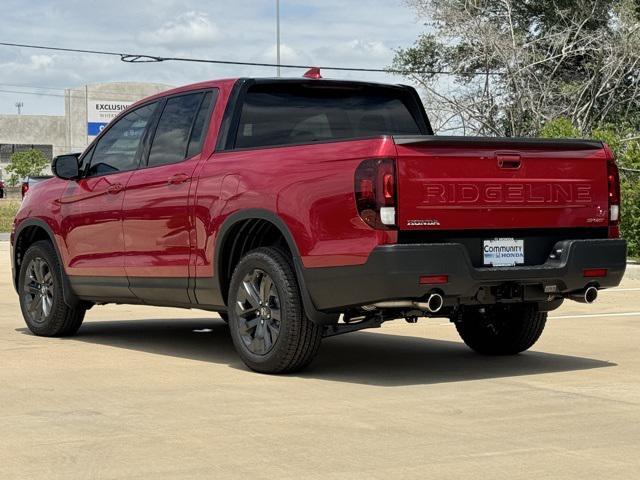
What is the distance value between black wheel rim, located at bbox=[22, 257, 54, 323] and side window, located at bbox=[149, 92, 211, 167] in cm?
184

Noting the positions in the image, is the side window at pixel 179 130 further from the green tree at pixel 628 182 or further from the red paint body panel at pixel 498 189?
the green tree at pixel 628 182

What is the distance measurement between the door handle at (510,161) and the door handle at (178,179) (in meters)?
2.39

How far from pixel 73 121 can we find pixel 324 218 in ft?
309

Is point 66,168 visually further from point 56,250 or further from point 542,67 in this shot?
point 542,67

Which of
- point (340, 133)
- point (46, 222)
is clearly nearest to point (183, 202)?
point (340, 133)

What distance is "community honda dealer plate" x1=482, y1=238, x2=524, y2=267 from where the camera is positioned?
26.4 feet

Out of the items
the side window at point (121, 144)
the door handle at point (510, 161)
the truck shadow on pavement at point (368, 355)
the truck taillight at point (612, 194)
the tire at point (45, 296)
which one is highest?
the side window at point (121, 144)

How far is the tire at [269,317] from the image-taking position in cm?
822

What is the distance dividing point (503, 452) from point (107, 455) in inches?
71.4

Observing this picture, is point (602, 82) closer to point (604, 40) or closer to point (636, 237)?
point (604, 40)

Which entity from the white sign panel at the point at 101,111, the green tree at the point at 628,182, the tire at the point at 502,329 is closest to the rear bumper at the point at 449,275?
the tire at the point at 502,329

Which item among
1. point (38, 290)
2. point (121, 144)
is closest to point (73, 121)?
point (38, 290)

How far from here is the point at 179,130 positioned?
31.8ft

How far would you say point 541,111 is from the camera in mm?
38156
